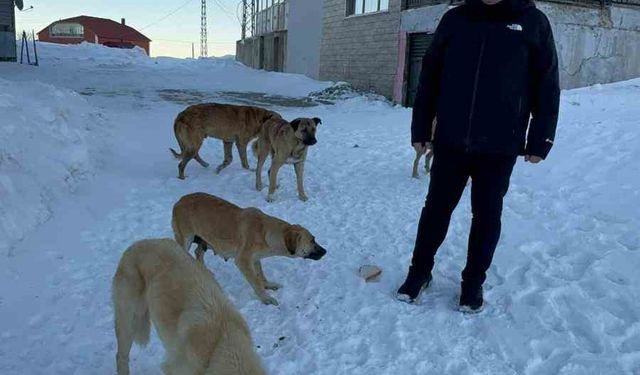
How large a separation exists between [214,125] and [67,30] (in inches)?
2552

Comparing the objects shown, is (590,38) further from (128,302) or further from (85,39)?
(85,39)

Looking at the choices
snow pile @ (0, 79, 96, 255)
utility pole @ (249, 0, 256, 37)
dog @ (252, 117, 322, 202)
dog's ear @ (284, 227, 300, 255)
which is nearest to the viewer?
dog's ear @ (284, 227, 300, 255)

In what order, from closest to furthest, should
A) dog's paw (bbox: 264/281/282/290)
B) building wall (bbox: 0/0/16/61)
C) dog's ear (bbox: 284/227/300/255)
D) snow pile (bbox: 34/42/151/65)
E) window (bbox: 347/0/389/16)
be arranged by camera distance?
dog's ear (bbox: 284/227/300/255)
dog's paw (bbox: 264/281/282/290)
window (bbox: 347/0/389/16)
building wall (bbox: 0/0/16/61)
snow pile (bbox: 34/42/151/65)

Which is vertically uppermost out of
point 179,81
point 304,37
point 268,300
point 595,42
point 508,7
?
point 304,37

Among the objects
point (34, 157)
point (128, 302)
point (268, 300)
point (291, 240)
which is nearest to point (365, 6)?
point (34, 157)

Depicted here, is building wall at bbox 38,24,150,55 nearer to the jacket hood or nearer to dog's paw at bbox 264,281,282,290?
dog's paw at bbox 264,281,282,290

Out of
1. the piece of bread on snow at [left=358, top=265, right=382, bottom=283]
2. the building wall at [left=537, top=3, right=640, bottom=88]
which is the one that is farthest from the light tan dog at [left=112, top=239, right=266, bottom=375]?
the building wall at [left=537, top=3, right=640, bottom=88]

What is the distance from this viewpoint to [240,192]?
6691 millimetres

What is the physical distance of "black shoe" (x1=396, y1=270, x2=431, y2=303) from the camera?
3787mm

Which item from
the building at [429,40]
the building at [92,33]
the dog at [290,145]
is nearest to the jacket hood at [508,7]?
the dog at [290,145]

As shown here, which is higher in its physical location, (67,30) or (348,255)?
(67,30)

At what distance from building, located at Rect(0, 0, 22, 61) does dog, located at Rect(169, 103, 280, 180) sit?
18.6 m

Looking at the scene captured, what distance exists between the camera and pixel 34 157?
589 cm

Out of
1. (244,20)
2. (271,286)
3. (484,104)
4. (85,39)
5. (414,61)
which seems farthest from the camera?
(85,39)
